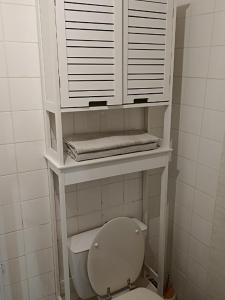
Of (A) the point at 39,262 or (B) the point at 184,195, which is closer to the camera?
(A) the point at 39,262

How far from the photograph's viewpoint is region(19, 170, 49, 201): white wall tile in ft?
4.22

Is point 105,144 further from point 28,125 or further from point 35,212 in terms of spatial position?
point 35,212

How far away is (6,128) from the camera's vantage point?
119 cm

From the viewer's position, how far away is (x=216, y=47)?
1.27 m

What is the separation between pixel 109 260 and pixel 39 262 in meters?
0.36

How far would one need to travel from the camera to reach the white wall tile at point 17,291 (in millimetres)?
1371

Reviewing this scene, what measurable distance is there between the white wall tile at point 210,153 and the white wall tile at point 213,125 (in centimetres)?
3

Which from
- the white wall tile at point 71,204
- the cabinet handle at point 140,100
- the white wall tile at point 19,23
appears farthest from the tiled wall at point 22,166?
the cabinet handle at point 140,100

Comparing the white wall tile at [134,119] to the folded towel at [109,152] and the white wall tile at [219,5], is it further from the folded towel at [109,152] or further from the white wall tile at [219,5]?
the white wall tile at [219,5]

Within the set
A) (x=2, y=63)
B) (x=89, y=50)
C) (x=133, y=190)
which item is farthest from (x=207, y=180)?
(x=2, y=63)

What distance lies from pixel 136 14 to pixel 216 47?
417 mm

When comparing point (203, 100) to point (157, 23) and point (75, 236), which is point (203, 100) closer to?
point (157, 23)

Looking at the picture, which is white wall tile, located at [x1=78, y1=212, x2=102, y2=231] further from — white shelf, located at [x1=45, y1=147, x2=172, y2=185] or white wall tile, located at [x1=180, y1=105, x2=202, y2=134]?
white wall tile, located at [x1=180, y1=105, x2=202, y2=134]

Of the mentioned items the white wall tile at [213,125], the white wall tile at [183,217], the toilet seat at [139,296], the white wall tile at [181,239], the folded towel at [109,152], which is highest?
the white wall tile at [213,125]
